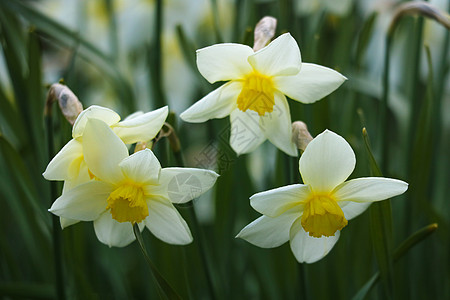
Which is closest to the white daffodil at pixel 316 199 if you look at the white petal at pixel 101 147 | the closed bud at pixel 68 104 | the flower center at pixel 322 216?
the flower center at pixel 322 216

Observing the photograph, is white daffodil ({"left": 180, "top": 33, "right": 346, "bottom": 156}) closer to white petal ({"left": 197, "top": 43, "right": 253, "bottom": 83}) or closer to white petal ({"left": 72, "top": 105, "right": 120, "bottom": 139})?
white petal ({"left": 197, "top": 43, "right": 253, "bottom": 83})

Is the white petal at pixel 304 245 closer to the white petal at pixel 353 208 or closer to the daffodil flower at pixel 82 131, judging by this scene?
the white petal at pixel 353 208

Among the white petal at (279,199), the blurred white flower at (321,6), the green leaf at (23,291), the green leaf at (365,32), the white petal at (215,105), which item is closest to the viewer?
the white petal at (279,199)

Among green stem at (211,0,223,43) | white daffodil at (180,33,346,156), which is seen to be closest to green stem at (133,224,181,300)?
white daffodil at (180,33,346,156)

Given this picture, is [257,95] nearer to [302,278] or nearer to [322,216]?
[322,216]

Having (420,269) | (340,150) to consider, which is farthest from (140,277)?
(340,150)

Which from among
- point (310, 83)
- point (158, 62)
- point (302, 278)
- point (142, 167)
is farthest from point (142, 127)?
point (158, 62)
